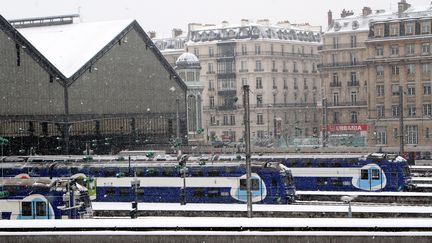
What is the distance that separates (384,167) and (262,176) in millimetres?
10239

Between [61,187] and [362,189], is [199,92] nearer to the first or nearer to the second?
[362,189]

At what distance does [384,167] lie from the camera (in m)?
54.7

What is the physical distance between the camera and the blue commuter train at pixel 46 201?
42562 millimetres

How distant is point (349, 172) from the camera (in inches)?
2206

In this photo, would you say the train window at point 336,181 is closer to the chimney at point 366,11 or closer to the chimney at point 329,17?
the chimney at point 366,11

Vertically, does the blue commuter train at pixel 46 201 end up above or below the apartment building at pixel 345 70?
below

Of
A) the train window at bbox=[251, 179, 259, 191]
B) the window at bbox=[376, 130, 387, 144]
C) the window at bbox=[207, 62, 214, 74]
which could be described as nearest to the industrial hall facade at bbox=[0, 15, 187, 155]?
the train window at bbox=[251, 179, 259, 191]

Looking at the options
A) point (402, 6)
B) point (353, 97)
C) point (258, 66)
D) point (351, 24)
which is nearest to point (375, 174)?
point (402, 6)

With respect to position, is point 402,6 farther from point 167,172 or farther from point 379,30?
point 167,172

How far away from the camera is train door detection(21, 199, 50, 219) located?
43000mm

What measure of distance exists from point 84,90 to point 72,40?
12776 millimetres

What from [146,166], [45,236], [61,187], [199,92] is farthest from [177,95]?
[45,236]

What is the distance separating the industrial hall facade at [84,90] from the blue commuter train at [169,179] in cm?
1506

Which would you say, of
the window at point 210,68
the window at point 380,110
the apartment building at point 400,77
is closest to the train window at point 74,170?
the apartment building at point 400,77
